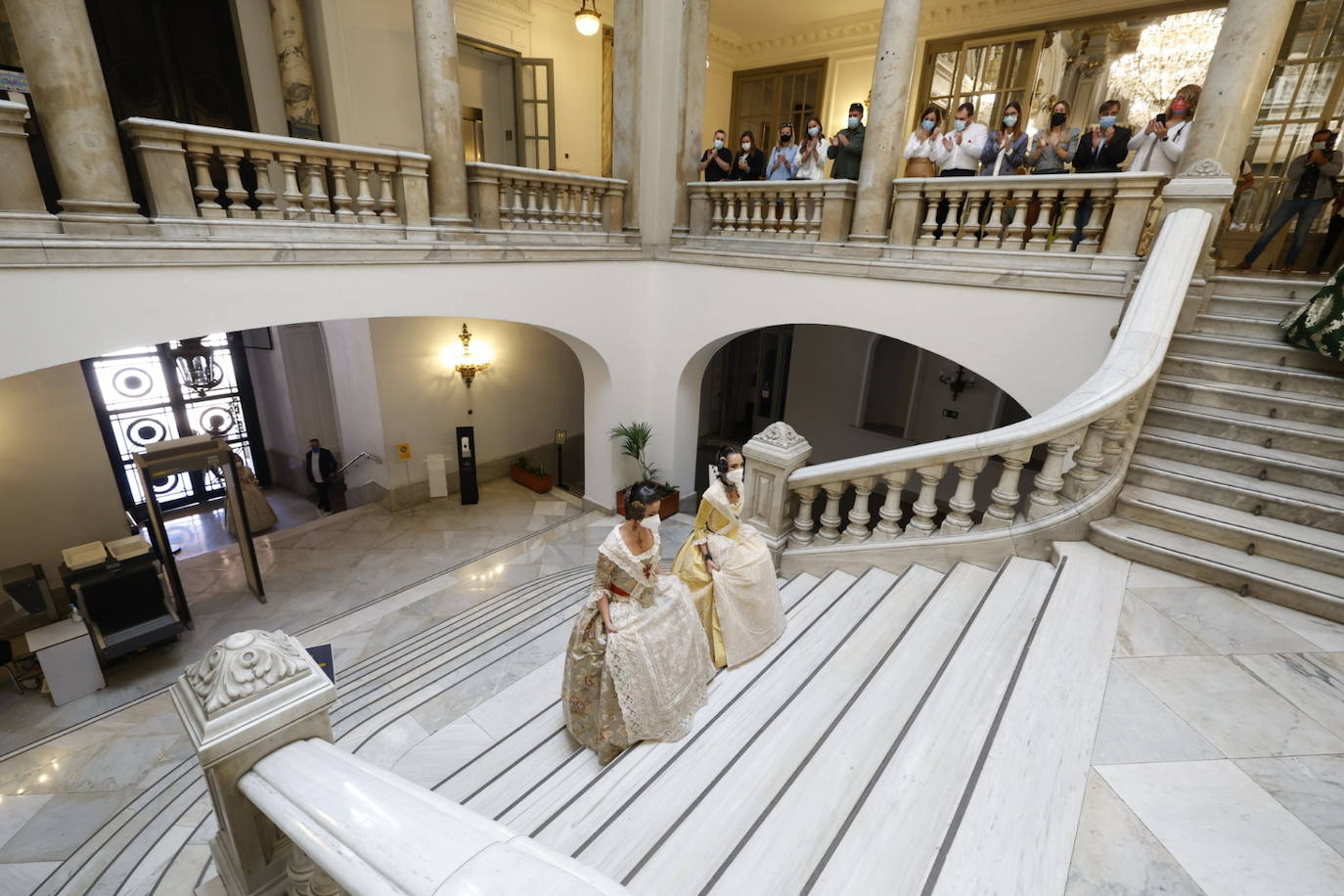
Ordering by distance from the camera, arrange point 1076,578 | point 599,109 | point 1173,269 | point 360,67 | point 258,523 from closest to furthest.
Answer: point 1076,578 < point 1173,269 < point 360,67 < point 258,523 < point 599,109

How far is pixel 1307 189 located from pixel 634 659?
26.0 ft

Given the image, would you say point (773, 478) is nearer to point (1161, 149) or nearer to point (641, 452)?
point (641, 452)

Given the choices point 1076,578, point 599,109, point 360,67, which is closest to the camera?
point 1076,578

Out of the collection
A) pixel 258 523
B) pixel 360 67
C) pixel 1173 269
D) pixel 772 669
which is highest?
pixel 360 67

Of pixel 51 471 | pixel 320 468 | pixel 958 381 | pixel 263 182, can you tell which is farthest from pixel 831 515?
pixel 51 471

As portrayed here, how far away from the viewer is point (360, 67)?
816 centimetres

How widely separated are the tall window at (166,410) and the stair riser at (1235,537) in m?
9.56

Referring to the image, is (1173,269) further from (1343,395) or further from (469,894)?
(469,894)

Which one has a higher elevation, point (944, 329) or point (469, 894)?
point (944, 329)

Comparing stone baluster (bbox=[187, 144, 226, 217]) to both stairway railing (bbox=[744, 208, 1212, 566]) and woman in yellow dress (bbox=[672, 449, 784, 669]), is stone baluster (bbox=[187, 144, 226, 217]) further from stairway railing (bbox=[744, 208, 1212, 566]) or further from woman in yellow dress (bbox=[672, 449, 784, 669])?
stairway railing (bbox=[744, 208, 1212, 566])

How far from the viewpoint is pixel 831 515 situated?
4918 mm

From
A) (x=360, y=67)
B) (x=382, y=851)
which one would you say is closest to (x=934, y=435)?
(x=360, y=67)

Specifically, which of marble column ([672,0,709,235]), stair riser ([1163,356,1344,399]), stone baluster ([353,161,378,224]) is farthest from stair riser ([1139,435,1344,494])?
stone baluster ([353,161,378,224])

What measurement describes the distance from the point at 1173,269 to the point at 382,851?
5484 mm
